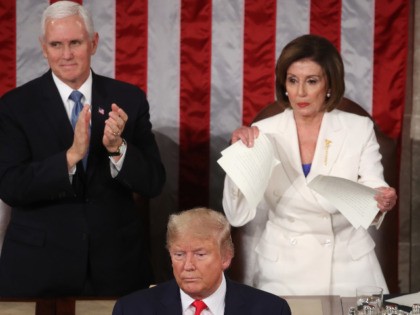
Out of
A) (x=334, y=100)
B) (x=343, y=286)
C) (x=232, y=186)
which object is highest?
(x=334, y=100)

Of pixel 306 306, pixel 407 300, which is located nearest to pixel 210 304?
pixel 306 306

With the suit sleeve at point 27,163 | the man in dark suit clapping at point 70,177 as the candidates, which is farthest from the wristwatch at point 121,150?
the suit sleeve at point 27,163

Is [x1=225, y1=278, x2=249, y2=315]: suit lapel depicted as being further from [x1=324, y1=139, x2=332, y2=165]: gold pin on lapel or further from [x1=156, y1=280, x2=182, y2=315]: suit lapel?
[x1=324, y1=139, x2=332, y2=165]: gold pin on lapel

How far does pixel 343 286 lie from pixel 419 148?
1.44 metres

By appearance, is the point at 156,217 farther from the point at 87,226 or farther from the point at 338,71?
the point at 338,71

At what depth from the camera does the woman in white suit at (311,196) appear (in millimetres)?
3988

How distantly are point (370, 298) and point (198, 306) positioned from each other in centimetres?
66

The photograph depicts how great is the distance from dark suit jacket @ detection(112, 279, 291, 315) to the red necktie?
48mm

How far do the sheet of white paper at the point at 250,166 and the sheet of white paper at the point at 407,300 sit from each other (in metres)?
0.65

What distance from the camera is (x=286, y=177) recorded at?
4.04 meters

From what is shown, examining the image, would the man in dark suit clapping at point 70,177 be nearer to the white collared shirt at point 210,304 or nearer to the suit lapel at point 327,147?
the suit lapel at point 327,147

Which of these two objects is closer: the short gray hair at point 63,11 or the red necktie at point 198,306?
the red necktie at point 198,306

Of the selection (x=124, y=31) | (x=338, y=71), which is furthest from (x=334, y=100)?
(x=124, y=31)

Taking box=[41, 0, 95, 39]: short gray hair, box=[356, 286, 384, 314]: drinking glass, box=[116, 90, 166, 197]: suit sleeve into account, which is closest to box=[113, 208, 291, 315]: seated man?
box=[356, 286, 384, 314]: drinking glass
